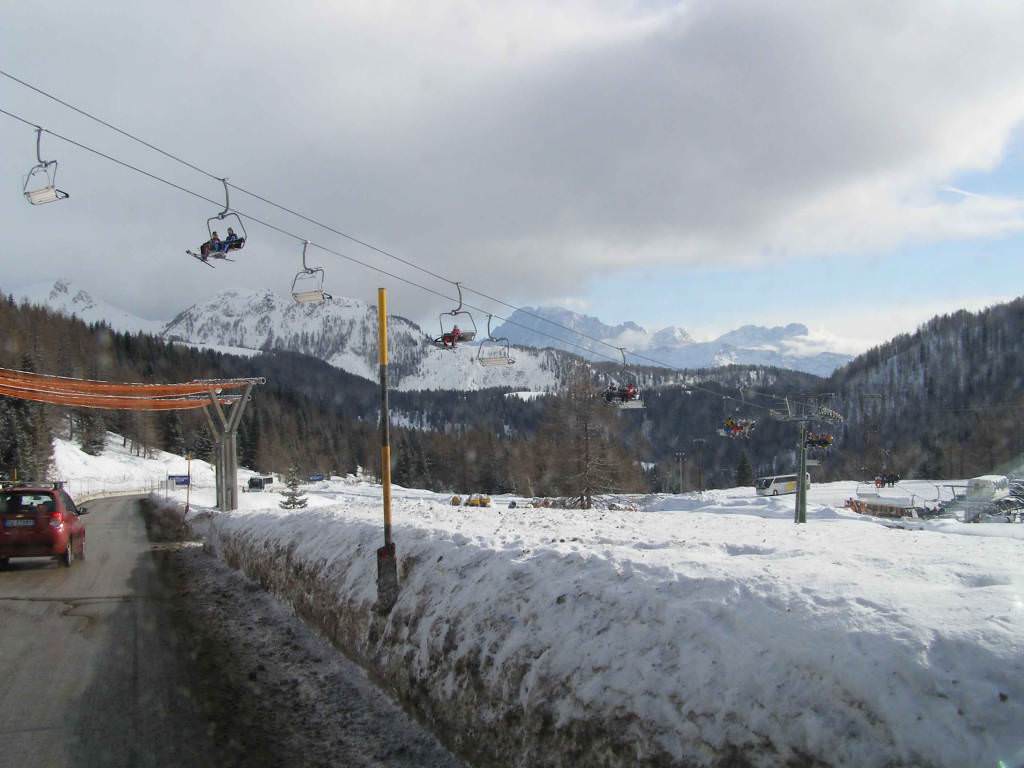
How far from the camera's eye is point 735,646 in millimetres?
4031

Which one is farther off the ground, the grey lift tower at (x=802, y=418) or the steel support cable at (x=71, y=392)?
the steel support cable at (x=71, y=392)

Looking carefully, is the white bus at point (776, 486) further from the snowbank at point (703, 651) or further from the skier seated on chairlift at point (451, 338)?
the snowbank at point (703, 651)

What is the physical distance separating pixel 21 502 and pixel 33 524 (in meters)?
0.56

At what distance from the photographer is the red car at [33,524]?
13258 mm

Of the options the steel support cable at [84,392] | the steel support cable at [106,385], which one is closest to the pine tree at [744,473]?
the steel support cable at [84,392]

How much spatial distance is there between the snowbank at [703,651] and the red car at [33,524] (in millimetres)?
9684

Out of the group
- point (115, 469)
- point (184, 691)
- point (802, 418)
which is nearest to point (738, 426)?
point (802, 418)

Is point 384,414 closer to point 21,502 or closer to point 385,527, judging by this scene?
point 385,527

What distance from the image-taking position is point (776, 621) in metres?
4.14

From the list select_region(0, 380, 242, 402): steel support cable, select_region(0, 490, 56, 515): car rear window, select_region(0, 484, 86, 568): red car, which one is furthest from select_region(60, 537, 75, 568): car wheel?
select_region(0, 380, 242, 402): steel support cable

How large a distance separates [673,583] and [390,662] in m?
3.06

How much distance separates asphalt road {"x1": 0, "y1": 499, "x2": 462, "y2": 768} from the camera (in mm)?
5172

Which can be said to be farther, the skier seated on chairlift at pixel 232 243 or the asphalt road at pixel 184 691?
the skier seated on chairlift at pixel 232 243

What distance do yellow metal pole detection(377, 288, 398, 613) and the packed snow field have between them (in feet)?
0.60
